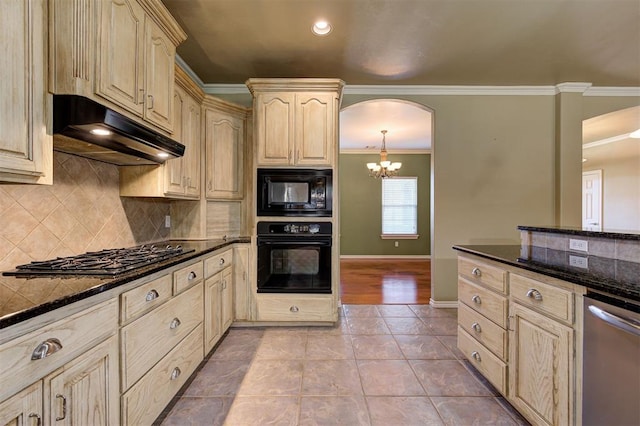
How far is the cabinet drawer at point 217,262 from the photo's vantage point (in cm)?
225

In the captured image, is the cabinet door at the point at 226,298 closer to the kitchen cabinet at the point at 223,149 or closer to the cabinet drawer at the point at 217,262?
the cabinet drawer at the point at 217,262

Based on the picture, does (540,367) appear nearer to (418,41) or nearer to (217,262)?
(217,262)

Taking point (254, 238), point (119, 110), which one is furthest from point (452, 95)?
point (119, 110)

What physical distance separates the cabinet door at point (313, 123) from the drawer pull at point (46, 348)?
220cm

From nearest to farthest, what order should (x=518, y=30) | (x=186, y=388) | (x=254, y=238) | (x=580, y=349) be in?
(x=580, y=349), (x=186, y=388), (x=518, y=30), (x=254, y=238)

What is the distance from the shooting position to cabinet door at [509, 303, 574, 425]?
1317mm

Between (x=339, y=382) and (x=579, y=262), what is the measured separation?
5.39 ft

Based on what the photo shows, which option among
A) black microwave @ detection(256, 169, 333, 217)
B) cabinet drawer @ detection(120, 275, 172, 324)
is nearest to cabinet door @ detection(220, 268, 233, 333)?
black microwave @ detection(256, 169, 333, 217)

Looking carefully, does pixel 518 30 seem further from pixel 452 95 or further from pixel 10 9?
pixel 10 9

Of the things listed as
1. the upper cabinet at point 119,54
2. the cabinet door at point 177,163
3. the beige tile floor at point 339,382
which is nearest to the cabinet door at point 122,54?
the upper cabinet at point 119,54

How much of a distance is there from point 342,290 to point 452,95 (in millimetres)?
3115

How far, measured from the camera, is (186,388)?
1.96m

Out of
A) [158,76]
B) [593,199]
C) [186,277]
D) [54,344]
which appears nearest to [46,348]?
[54,344]

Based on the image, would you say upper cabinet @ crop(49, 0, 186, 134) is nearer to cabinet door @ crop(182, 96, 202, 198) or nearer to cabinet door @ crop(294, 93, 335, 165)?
cabinet door @ crop(182, 96, 202, 198)
